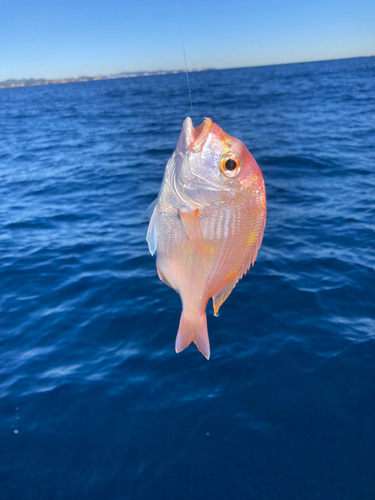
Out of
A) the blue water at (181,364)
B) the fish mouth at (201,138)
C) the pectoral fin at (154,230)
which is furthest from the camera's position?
the blue water at (181,364)

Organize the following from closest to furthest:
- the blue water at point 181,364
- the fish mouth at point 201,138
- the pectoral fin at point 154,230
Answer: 1. the fish mouth at point 201,138
2. the pectoral fin at point 154,230
3. the blue water at point 181,364

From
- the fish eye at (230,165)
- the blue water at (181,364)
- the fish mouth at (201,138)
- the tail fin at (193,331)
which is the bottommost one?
the blue water at (181,364)

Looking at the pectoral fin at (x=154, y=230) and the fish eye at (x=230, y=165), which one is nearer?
the fish eye at (x=230, y=165)

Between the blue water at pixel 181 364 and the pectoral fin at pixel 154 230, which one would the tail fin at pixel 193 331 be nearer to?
the pectoral fin at pixel 154 230

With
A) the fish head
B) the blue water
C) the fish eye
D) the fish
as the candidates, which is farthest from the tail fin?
the blue water

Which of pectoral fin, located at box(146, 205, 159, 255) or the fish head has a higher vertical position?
the fish head

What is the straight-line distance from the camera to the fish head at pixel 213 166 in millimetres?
1933

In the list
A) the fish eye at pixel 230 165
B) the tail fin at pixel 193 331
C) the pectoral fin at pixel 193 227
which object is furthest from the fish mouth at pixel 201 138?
the tail fin at pixel 193 331

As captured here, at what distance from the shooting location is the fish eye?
1.93 meters

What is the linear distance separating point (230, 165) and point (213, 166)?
0.09 m

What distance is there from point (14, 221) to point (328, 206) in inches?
382

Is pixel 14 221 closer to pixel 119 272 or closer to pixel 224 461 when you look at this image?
pixel 119 272

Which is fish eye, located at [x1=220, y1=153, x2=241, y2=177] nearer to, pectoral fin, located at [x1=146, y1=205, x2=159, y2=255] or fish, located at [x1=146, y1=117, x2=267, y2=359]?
fish, located at [x1=146, y1=117, x2=267, y2=359]

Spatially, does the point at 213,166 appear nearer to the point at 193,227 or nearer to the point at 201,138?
the point at 201,138
